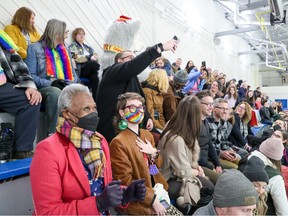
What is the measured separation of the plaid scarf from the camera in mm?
1247

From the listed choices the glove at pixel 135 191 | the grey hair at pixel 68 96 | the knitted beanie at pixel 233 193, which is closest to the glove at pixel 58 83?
the grey hair at pixel 68 96

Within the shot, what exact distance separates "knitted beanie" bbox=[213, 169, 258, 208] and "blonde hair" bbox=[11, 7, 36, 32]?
9.33 feet

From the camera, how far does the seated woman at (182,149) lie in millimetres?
2119

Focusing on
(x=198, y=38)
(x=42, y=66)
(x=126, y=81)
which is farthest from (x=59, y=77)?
(x=198, y=38)

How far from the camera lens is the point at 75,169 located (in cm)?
121

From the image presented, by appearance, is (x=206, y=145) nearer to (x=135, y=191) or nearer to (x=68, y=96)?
(x=135, y=191)

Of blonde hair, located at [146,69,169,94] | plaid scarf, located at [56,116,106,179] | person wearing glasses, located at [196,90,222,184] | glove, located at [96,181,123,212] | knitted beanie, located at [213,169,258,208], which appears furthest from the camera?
blonde hair, located at [146,69,169,94]

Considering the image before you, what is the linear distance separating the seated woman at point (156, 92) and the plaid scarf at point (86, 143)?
5.90 feet

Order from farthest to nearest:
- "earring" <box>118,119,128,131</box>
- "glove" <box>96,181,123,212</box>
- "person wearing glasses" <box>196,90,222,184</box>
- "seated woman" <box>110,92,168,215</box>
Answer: "person wearing glasses" <box>196,90,222,184</box> → "earring" <box>118,119,128,131</box> → "seated woman" <box>110,92,168,215</box> → "glove" <box>96,181,123,212</box>

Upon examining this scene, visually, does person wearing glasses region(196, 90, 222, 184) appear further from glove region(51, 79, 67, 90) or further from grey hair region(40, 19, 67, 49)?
grey hair region(40, 19, 67, 49)

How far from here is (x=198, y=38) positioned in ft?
31.1

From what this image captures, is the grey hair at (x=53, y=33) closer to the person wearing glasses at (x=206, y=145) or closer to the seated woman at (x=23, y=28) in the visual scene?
the seated woman at (x=23, y=28)

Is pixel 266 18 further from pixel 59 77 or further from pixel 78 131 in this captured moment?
pixel 78 131

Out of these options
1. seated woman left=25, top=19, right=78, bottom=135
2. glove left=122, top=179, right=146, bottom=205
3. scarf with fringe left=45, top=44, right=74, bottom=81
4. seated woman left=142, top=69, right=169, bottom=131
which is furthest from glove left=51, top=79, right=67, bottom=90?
glove left=122, top=179, right=146, bottom=205
